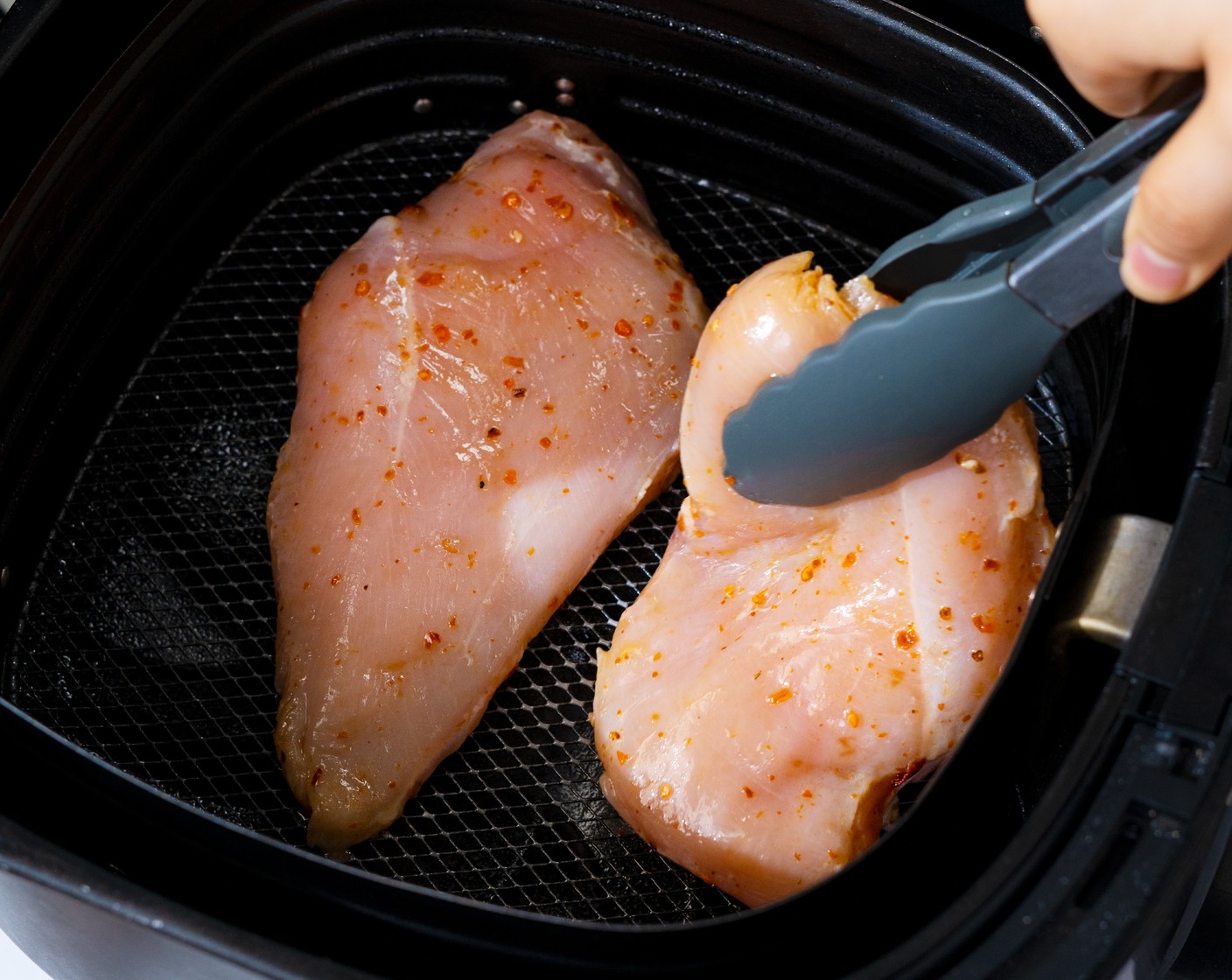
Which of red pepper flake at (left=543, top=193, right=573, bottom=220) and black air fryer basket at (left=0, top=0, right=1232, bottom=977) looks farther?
red pepper flake at (left=543, top=193, right=573, bottom=220)

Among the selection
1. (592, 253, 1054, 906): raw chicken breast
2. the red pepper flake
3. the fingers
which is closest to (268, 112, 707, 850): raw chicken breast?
the red pepper flake

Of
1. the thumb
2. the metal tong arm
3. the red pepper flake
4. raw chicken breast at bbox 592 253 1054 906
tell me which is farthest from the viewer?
the red pepper flake

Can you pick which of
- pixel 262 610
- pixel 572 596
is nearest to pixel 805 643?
pixel 572 596

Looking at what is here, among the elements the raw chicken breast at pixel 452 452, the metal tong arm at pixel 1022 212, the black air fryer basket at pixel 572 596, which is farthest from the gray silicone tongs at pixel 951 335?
the raw chicken breast at pixel 452 452

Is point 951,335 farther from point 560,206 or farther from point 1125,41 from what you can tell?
point 560,206

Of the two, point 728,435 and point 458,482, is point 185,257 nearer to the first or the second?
point 458,482

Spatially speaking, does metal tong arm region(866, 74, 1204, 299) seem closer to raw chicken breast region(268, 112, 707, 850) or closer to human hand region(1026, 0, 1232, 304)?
human hand region(1026, 0, 1232, 304)

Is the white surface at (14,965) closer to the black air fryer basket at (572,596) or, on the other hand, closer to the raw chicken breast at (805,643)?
the black air fryer basket at (572,596)

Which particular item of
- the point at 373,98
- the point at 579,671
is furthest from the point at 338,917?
the point at 373,98
